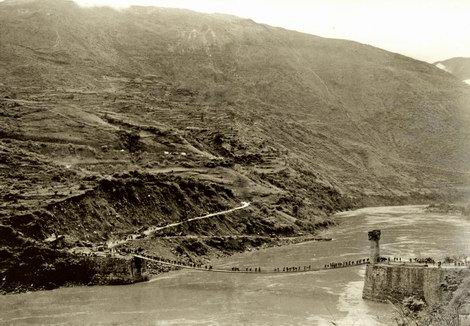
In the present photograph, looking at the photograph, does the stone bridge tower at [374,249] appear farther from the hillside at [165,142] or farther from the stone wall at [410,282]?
the hillside at [165,142]

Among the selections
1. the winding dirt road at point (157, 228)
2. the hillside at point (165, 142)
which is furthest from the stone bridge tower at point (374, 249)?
the hillside at point (165, 142)

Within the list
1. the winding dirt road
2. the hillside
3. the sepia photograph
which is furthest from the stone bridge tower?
the hillside

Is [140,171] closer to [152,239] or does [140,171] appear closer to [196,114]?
[152,239]

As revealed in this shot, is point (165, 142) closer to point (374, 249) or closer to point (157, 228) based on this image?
point (157, 228)

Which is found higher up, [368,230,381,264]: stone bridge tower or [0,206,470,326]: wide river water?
[368,230,381,264]: stone bridge tower

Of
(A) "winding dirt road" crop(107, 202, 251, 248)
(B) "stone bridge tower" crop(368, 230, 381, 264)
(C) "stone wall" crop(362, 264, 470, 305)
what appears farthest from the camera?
(A) "winding dirt road" crop(107, 202, 251, 248)

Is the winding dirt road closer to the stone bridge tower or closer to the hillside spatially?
the hillside

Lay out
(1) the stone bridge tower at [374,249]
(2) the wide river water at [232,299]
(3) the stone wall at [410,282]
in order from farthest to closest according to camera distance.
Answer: (1) the stone bridge tower at [374,249]
(2) the wide river water at [232,299]
(3) the stone wall at [410,282]
